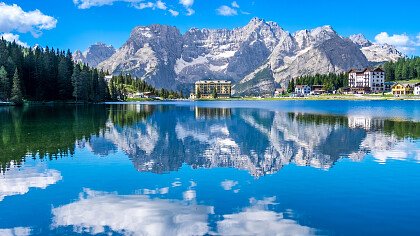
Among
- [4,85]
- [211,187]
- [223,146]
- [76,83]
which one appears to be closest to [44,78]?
[76,83]

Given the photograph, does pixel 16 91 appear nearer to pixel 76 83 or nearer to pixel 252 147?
pixel 76 83

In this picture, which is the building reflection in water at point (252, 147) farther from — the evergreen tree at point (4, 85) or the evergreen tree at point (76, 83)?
the evergreen tree at point (76, 83)

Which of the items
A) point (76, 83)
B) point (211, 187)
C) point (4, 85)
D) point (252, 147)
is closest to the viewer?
point (211, 187)

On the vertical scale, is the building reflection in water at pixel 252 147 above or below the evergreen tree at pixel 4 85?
below

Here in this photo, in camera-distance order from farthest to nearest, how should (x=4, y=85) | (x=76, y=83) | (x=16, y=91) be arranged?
1. (x=76, y=83)
2. (x=4, y=85)
3. (x=16, y=91)

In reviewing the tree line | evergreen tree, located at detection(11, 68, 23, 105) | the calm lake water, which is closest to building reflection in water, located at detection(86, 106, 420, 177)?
the calm lake water

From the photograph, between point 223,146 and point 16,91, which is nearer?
point 223,146

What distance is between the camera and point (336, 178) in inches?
966

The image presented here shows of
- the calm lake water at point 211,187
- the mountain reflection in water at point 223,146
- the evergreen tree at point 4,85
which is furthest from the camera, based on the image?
the evergreen tree at point 4,85

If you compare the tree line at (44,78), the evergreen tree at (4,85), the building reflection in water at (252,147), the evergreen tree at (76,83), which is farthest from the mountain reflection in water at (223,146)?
the evergreen tree at (76,83)

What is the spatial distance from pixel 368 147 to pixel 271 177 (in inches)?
662

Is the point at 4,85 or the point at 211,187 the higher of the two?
the point at 4,85

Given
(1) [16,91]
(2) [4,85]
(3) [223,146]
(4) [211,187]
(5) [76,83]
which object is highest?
(5) [76,83]

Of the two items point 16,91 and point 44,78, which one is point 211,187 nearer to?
point 16,91
